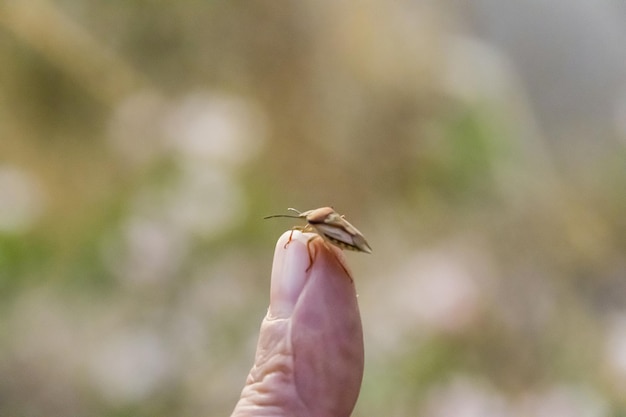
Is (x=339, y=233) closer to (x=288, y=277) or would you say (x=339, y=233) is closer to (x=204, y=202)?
(x=288, y=277)

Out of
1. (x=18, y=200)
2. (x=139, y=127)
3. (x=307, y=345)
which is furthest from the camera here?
(x=139, y=127)

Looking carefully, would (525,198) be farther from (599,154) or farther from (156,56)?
(156,56)

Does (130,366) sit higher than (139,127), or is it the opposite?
(139,127)

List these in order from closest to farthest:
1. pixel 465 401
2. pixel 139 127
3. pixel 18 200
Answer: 1. pixel 465 401
2. pixel 18 200
3. pixel 139 127

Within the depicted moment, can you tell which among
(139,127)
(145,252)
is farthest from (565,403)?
(139,127)

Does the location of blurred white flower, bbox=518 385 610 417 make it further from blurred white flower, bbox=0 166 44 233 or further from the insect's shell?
blurred white flower, bbox=0 166 44 233

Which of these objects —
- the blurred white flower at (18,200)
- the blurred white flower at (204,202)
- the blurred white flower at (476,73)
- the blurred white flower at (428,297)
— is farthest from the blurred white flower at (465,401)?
the blurred white flower at (18,200)

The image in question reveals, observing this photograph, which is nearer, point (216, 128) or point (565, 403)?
point (565, 403)

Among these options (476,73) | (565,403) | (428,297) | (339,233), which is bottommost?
(565,403)

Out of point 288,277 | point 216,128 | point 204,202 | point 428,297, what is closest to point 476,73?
point 428,297
